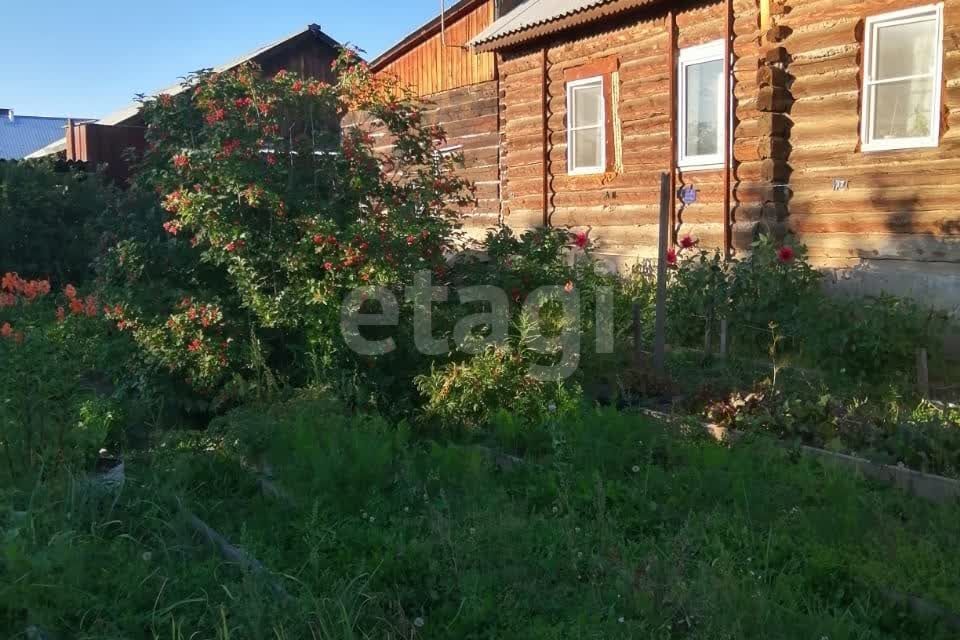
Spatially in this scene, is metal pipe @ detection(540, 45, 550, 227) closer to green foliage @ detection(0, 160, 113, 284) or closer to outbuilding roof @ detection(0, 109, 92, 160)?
green foliage @ detection(0, 160, 113, 284)

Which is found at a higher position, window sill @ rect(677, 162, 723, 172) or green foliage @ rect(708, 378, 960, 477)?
window sill @ rect(677, 162, 723, 172)

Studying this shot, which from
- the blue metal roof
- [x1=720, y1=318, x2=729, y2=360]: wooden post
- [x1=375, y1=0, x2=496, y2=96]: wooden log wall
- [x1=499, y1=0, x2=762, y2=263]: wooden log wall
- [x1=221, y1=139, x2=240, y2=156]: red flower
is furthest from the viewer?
the blue metal roof

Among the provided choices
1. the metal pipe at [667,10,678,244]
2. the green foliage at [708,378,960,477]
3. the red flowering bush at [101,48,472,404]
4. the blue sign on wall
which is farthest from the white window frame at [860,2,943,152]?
the red flowering bush at [101,48,472,404]

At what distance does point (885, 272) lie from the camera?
791 centimetres

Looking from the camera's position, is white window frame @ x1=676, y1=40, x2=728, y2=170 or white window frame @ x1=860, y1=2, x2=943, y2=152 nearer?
white window frame @ x1=860, y1=2, x2=943, y2=152

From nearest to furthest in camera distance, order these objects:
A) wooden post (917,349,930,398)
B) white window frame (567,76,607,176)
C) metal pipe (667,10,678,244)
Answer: wooden post (917,349,930,398) → metal pipe (667,10,678,244) → white window frame (567,76,607,176)

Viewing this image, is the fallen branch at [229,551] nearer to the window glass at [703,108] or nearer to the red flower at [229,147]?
the red flower at [229,147]

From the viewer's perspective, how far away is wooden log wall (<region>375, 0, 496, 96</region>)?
14.3 meters

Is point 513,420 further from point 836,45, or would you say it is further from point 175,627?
point 836,45

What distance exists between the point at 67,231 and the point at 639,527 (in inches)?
398

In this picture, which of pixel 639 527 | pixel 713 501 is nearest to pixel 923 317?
pixel 713 501

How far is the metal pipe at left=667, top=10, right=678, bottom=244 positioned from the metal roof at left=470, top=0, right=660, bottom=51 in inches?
15.2

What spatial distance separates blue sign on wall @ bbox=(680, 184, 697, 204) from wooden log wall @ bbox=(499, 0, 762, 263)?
0.06m

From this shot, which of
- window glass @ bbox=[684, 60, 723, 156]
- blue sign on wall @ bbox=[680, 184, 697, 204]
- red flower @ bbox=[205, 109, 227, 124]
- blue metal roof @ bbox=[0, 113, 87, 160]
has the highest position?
blue metal roof @ bbox=[0, 113, 87, 160]
